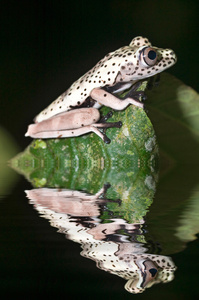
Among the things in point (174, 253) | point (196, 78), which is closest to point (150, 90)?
point (196, 78)

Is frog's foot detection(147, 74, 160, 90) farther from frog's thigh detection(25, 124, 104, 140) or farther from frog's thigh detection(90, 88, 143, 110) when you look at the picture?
frog's thigh detection(25, 124, 104, 140)

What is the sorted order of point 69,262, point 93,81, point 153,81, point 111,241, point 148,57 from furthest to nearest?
point 153,81 < point 93,81 < point 148,57 < point 111,241 < point 69,262

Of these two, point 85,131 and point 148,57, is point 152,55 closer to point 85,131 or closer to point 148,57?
A: point 148,57

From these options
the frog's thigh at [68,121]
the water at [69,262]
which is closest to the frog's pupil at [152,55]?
the frog's thigh at [68,121]

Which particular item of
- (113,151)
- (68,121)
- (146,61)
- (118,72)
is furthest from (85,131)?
(146,61)

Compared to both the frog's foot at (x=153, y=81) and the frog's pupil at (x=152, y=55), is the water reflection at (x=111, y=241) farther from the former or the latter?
the frog's foot at (x=153, y=81)

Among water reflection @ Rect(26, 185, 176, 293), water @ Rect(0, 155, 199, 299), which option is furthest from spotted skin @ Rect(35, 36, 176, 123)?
water @ Rect(0, 155, 199, 299)

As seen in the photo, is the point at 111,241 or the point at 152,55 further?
the point at 152,55

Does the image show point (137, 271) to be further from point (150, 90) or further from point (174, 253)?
point (150, 90)
